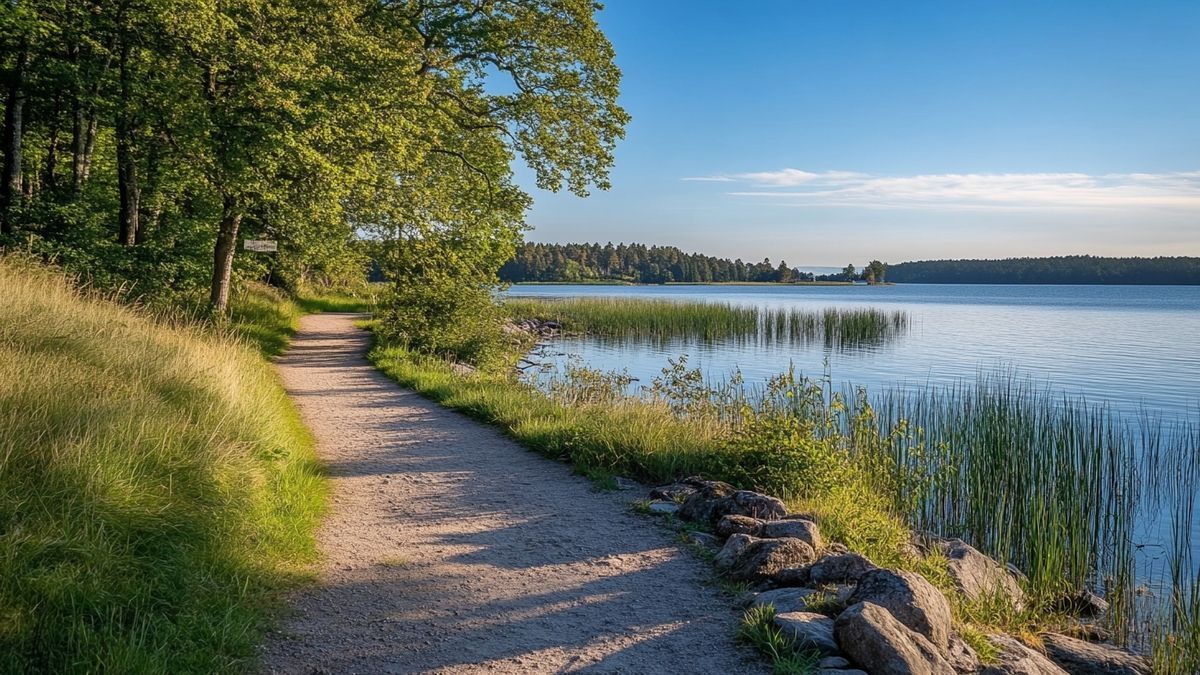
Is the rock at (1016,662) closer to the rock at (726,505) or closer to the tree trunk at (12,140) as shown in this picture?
the rock at (726,505)

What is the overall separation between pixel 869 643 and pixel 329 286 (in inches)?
2010

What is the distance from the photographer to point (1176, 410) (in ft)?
48.9

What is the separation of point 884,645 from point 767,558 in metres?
1.40

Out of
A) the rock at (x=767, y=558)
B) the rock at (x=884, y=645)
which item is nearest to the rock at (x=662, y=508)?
the rock at (x=767, y=558)

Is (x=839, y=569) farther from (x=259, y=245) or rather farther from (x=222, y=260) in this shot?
(x=222, y=260)

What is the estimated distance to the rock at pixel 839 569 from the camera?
4.95 metres

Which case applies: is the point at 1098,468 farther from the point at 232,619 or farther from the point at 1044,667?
the point at 232,619

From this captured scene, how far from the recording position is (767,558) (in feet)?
17.1

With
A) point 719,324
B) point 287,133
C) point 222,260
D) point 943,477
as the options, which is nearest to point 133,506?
point 943,477

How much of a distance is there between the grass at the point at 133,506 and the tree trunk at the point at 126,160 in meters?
8.16

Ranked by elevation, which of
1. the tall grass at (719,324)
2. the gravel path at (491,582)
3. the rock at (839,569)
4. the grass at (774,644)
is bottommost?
the gravel path at (491,582)

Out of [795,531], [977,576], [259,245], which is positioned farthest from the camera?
[259,245]

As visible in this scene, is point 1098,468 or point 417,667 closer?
point 417,667

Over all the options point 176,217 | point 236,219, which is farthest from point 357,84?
point 176,217
